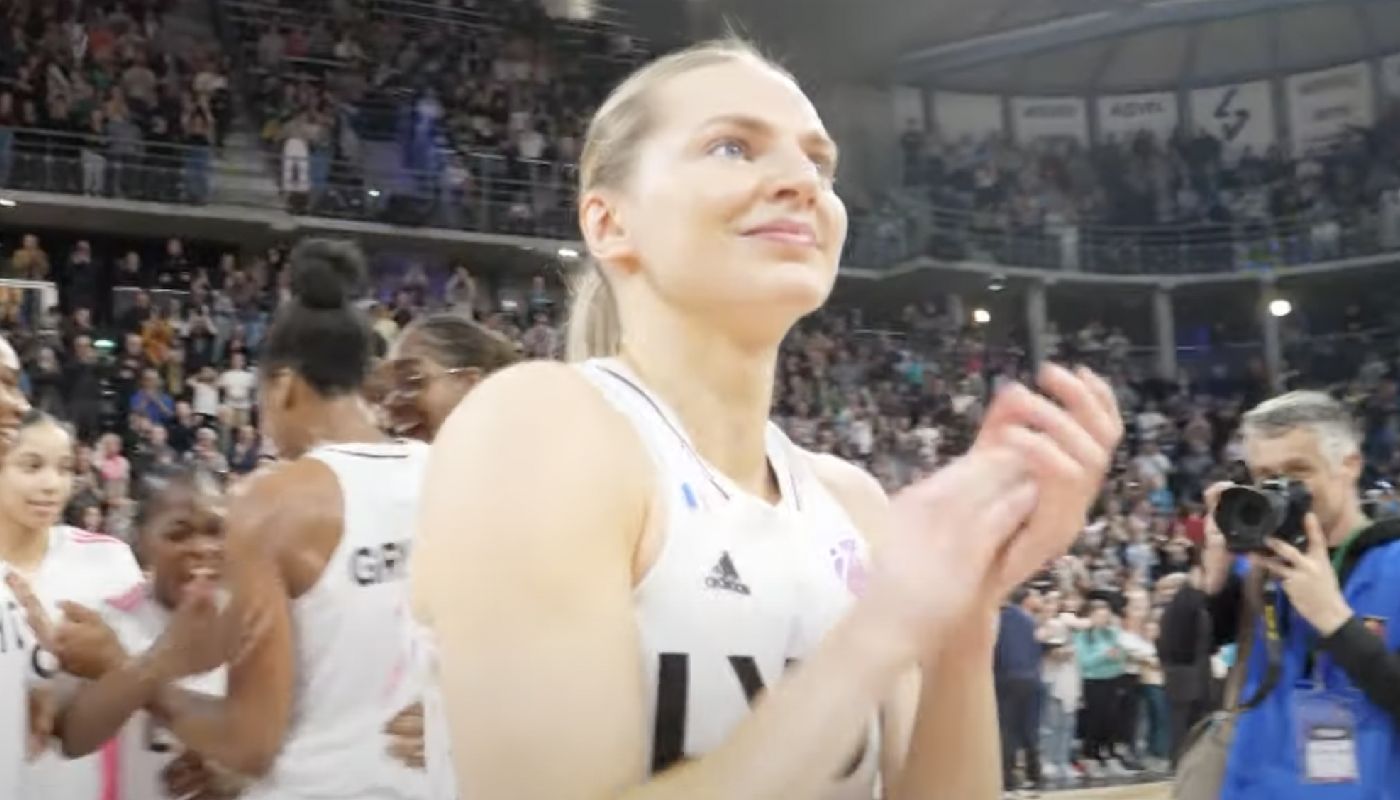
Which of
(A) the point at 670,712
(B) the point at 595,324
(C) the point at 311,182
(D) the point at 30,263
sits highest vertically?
(C) the point at 311,182

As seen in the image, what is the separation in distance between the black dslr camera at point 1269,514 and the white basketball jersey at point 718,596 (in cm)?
141

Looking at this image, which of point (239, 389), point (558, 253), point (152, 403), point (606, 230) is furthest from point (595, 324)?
point (558, 253)

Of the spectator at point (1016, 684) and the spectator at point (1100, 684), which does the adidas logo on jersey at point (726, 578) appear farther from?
the spectator at point (1100, 684)

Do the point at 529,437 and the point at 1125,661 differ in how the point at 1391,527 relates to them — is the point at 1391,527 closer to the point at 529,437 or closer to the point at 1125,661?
the point at 529,437

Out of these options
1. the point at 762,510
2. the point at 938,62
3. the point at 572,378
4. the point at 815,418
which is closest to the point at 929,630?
the point at 762,510

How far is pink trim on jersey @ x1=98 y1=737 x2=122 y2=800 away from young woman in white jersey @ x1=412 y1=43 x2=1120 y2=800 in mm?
1967

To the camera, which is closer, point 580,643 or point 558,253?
point 580,643

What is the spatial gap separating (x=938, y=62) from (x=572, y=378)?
22555 millimetres

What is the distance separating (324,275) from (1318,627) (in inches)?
75.6

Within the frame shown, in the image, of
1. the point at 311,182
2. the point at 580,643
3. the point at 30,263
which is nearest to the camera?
the point at 580,643

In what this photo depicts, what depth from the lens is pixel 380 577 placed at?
2.38m

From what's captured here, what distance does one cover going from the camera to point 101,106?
47.0 ft

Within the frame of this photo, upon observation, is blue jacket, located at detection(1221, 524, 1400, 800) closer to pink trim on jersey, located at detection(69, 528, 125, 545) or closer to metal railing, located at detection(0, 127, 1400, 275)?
pink trim on jersey, located at detection(69, 528, 125, 545)

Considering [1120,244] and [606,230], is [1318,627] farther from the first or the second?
[1120,244]
